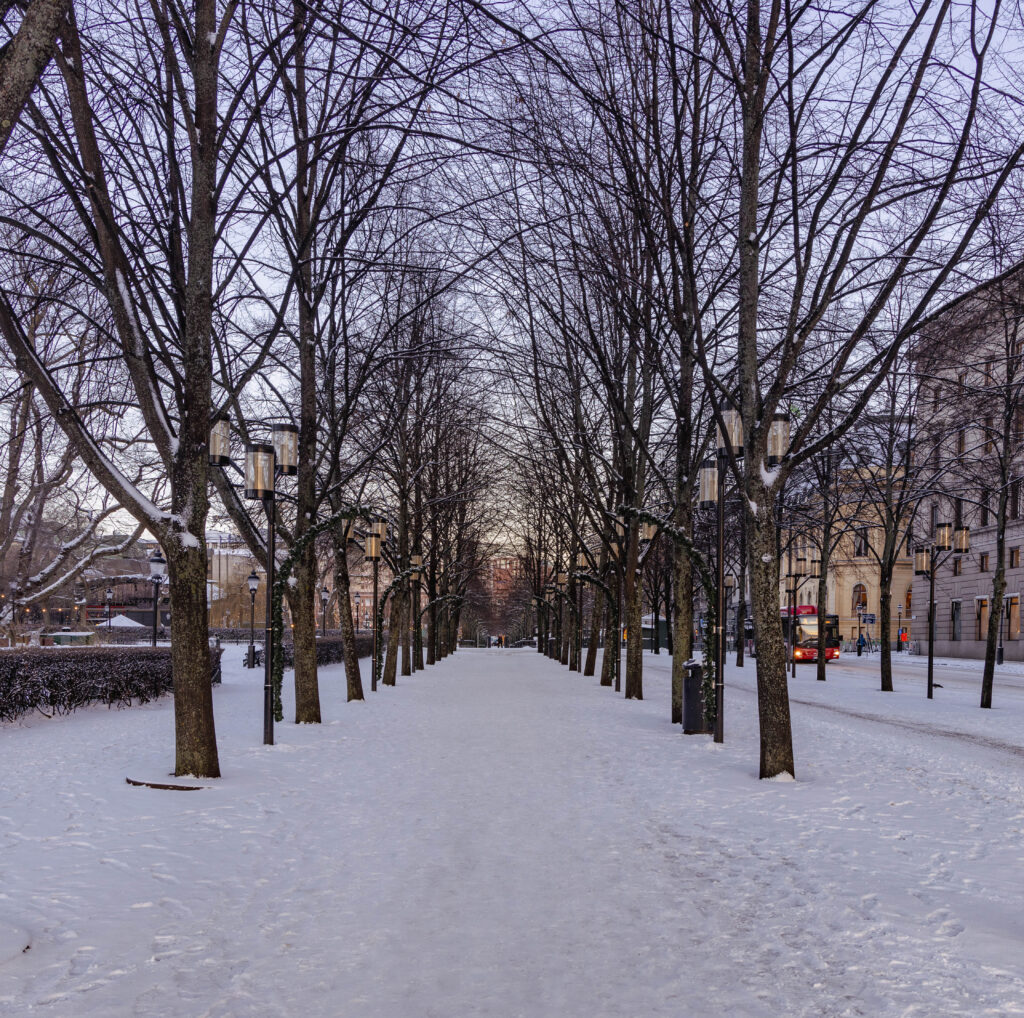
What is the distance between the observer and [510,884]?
19.2 ft

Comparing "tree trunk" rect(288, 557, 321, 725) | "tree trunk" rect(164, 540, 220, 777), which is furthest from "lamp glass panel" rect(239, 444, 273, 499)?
"tree trunk" rect(164, 540, 220, 777)

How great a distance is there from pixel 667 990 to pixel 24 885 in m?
4.02

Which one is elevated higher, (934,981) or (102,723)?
(934,981)

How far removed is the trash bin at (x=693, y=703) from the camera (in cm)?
1409

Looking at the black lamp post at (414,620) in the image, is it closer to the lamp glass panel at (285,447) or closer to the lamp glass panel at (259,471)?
the lamp glass panel at (285,447)

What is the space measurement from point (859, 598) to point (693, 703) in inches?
2946

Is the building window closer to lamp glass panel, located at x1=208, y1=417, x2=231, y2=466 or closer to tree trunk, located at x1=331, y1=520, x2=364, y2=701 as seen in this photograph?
tree trunk, located at x1=331, y1=520, x2=364, y2=701

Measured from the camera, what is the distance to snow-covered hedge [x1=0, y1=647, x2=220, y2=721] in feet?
52.1

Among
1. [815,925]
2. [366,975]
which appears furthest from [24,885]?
[815,925]

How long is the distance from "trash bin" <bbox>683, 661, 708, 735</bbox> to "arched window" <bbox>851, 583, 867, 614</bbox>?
72460mm

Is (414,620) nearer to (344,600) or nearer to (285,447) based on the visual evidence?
(344,600)

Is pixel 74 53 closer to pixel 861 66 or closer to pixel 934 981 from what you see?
pixel 861 66

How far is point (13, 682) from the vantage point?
15.8 m

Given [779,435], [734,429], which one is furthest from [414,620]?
[779,435]
